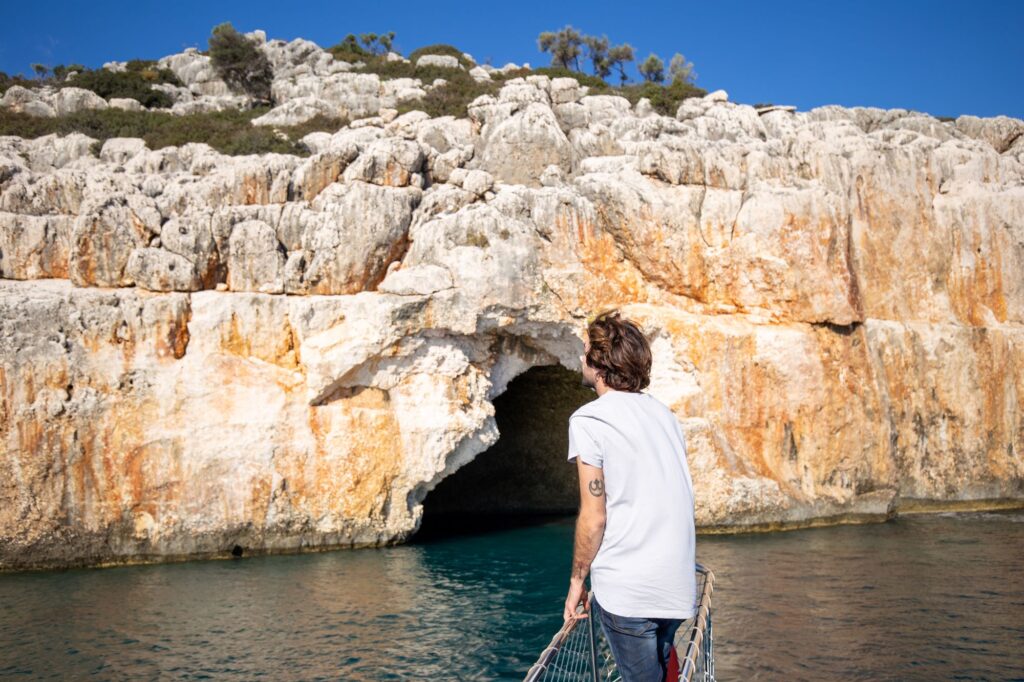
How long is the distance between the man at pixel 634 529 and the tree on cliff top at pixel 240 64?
41211 mm

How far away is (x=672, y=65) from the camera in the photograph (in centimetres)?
4803

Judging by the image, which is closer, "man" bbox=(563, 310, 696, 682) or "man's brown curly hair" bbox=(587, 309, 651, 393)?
"man" bbox=(563, 310, 696, 682)

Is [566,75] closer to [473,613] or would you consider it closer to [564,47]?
[564,47]

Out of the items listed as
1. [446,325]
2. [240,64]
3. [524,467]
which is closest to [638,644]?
[446,325]

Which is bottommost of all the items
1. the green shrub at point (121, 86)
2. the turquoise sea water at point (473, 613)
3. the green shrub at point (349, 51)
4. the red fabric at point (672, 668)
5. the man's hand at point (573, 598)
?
the turquoise sea water at point (473, 613)

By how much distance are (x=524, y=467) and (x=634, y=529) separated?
2193cm

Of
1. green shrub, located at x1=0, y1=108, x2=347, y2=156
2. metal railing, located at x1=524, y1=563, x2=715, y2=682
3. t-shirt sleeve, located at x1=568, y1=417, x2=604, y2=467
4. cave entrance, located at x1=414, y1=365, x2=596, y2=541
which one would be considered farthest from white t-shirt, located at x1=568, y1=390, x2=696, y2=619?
green shrub, located at x1=0, y1=108, x2=347, y2=156

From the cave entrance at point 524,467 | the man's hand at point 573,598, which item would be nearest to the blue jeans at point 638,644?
the man's hand at point 573,598

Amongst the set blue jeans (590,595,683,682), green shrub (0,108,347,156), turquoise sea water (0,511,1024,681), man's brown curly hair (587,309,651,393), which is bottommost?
turquoise sea water (0,511,1024,681)

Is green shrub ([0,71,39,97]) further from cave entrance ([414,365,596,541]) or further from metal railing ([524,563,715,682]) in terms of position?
metal railing ([524,563,715,682])

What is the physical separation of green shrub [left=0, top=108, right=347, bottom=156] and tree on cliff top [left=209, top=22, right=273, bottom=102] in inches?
407

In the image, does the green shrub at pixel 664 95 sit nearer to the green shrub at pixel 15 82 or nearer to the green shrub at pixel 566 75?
the green shrub at pixel 566 75

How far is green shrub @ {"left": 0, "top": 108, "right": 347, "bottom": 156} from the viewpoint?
27453mm

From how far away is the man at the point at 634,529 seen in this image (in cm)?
350
